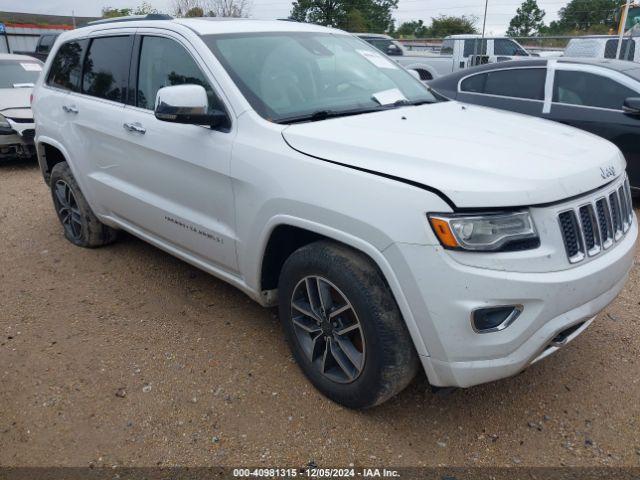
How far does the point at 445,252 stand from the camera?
2121 millimetres

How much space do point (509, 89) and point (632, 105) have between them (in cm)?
136

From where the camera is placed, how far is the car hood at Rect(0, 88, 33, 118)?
27.1 ft

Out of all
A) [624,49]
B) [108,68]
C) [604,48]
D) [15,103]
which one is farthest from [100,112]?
[604,48]

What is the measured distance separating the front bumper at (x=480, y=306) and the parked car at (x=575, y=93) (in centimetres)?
379

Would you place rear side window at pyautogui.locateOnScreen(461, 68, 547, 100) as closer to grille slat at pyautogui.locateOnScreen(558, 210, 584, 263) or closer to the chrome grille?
the chrome grille

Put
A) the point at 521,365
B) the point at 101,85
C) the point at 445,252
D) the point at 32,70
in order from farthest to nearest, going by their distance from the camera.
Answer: the point at 32,70 → the point at 101,85 → the point at 521,365 → the point at 445,252

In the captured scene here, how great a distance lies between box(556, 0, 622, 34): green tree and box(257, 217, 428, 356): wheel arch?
148 ft

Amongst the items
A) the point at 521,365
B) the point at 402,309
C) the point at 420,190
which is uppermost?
the point at 420,190

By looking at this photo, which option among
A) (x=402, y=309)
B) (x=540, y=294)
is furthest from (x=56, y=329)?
(x=540, y=294)

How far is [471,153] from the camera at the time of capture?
2.35m

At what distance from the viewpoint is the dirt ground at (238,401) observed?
253 cm

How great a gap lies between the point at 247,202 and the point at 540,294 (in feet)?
4.83

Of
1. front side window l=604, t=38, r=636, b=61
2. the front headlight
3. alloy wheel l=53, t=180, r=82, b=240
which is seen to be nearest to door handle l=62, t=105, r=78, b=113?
alloy wheel l=53, t=180, r=82, b=240

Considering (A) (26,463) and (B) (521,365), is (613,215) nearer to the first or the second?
(B) (521,365)
